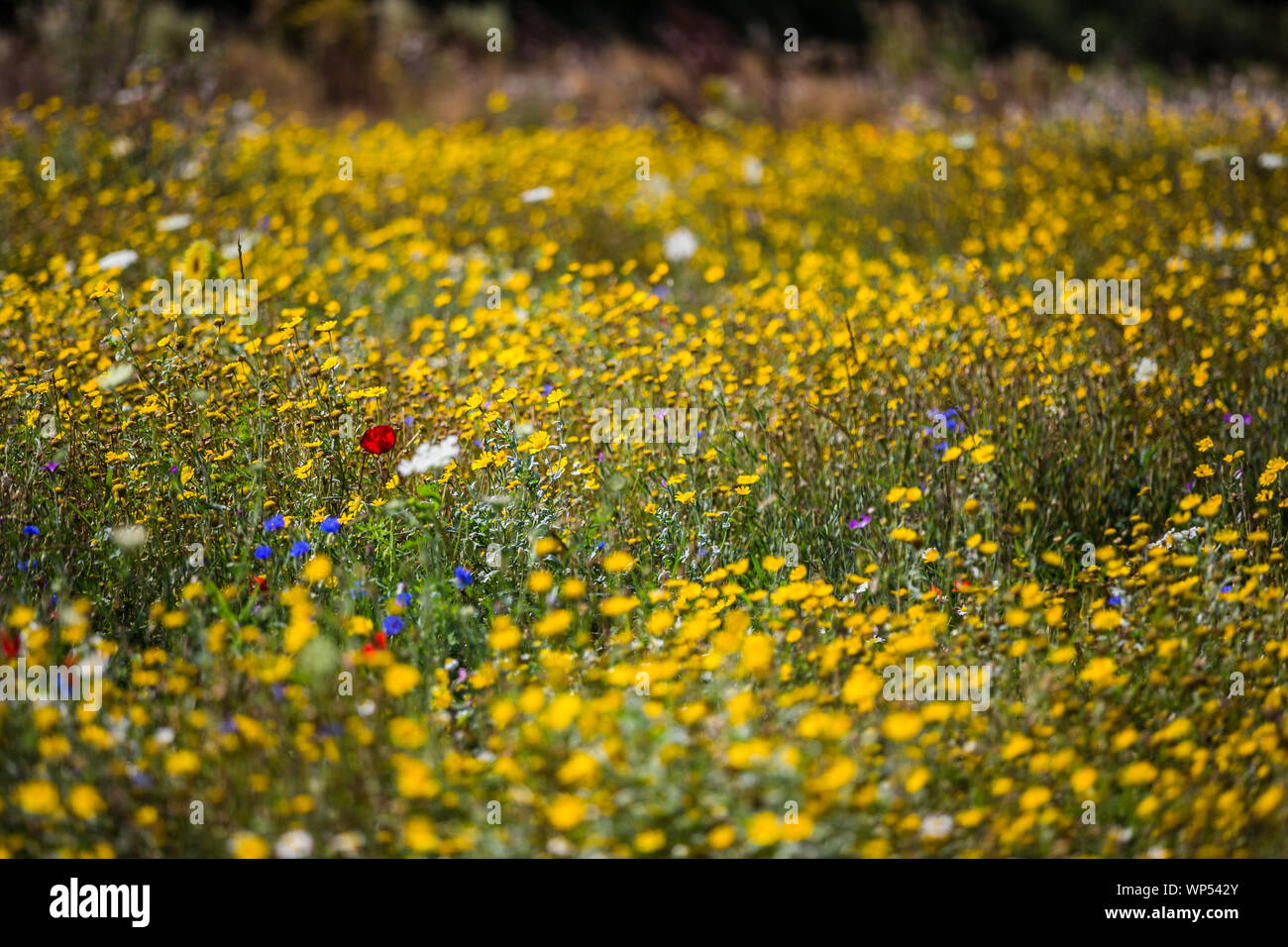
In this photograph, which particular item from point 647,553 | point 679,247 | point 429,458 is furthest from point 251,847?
point 679,247

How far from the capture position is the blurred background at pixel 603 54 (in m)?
9.36

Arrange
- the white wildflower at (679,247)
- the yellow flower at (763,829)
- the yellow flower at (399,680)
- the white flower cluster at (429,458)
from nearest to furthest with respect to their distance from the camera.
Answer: the yellow flower at (763,829) → the yellow flower at (399,680) → the white flower cluster at (429,458) → the white wildflower at (679,247)

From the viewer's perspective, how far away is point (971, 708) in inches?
86.6

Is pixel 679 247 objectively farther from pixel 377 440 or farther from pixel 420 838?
pixel 420 838

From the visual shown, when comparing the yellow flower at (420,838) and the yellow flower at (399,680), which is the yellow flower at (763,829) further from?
the yellow flower at (399,680)

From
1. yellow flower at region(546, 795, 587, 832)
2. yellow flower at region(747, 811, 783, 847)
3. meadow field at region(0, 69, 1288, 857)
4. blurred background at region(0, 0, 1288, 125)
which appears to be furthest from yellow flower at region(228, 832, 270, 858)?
blurred background at region(0, 0, 1288, 125)

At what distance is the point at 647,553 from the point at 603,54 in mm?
13932

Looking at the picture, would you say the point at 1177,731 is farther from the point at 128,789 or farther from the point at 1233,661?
the point at 128,789

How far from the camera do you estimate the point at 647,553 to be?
118 inches

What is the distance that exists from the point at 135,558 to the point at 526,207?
15.7 ft

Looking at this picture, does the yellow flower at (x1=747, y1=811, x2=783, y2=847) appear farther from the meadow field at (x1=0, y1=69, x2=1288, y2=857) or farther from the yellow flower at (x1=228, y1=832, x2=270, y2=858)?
the yellow flower at (x1=228, y1=832, x2=270, y2=858)

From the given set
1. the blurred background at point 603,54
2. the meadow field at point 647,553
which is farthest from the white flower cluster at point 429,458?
the blurred background at point 603,54

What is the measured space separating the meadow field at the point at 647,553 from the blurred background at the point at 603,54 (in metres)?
4.00
